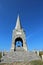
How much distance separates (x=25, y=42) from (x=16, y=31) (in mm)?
4872

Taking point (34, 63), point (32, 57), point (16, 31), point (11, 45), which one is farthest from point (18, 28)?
point (34, 63)

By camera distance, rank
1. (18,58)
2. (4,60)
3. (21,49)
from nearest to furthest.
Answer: (4,60)
(18,58)
(21,49)

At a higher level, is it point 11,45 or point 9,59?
point 11,45

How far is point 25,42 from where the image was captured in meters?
40.4

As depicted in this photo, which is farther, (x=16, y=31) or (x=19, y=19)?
(x=19, y=19)

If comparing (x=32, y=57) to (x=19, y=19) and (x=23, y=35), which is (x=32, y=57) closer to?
(x=23, y=35)

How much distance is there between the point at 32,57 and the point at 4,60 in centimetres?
654

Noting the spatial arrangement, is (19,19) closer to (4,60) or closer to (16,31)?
(16,31)

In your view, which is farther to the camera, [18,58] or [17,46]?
[17,46]

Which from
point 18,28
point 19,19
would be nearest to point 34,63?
point 18,28

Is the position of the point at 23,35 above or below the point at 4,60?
above

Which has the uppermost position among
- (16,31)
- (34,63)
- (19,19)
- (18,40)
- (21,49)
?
(19,19)

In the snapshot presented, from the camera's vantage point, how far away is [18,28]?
43156 mm

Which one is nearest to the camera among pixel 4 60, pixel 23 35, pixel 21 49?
pixel 4 60
